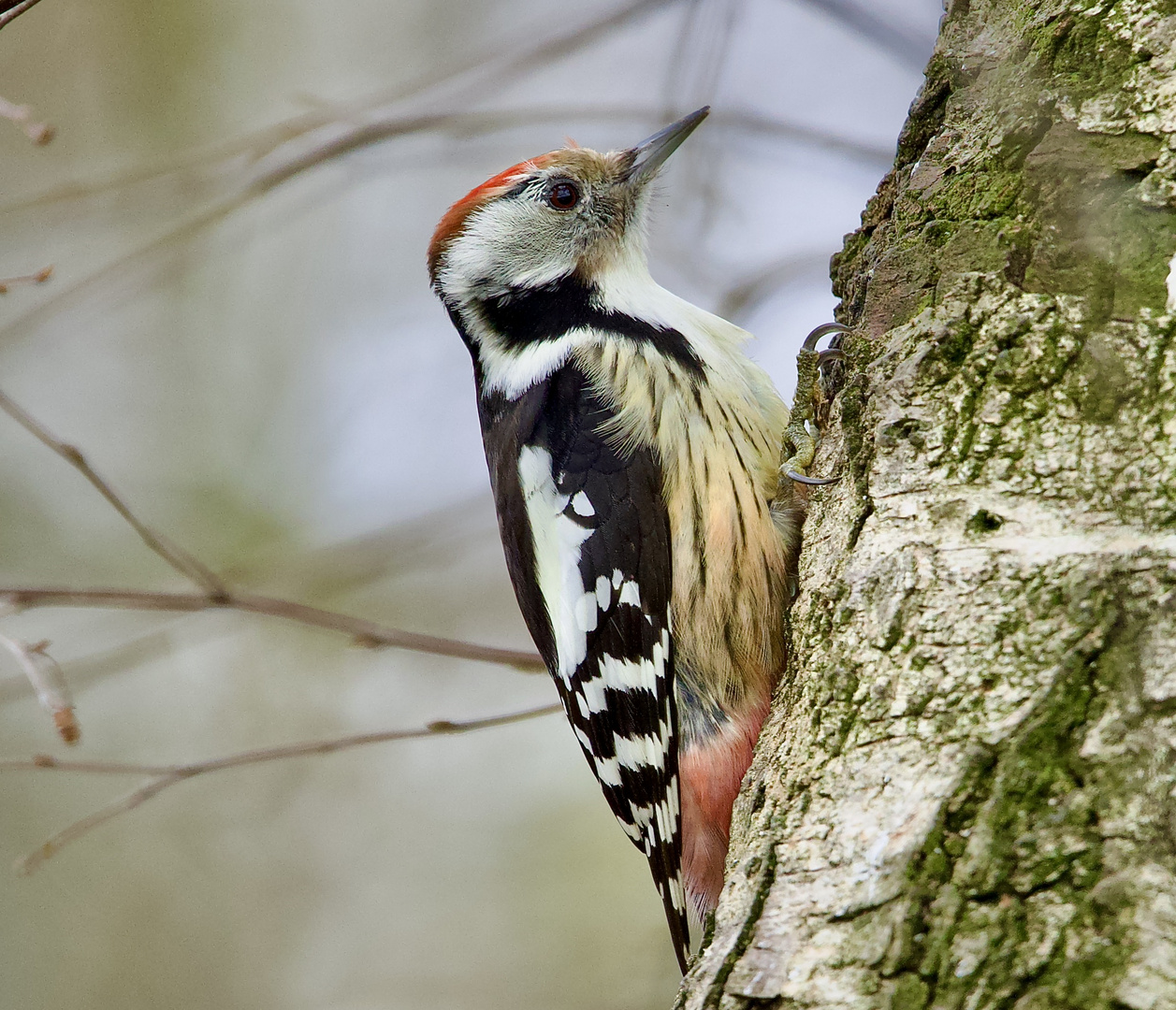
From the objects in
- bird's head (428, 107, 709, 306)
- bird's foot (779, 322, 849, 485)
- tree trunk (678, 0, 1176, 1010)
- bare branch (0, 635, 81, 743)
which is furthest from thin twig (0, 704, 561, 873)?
bird's head (428, 107, 709, 306)

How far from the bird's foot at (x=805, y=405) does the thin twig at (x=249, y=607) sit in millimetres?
1025

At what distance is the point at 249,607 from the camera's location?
2879 mm

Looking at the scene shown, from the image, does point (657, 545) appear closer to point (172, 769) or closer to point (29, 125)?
point (172, 769)

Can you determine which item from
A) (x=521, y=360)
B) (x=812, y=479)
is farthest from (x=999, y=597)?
(x=521, y=360)

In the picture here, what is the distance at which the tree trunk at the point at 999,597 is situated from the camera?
49.8 inches

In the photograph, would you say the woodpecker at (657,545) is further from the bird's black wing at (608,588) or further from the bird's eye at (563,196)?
the bird's eye at (563,196)

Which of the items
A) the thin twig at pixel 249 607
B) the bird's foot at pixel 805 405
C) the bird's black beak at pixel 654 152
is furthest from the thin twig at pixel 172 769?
the bird's black beak at pixel 654 152

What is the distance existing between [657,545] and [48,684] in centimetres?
143

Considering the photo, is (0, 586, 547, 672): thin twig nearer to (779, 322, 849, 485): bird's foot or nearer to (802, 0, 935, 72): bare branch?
(779, 322, 849, 485): bird's foot

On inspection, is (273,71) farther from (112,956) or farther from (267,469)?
(112,956)

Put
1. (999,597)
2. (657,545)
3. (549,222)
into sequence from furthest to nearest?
(549,222)
(657,545)
(999,597)

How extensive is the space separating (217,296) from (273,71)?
154cm

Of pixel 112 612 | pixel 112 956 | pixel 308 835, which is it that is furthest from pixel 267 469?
pixel 112 956

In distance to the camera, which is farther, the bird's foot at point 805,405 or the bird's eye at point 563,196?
the bird's eye at point 563,196
